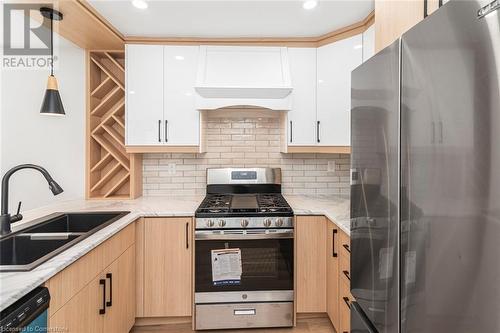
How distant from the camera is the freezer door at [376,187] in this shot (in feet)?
3.36

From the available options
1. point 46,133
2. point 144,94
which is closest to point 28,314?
point 144,94

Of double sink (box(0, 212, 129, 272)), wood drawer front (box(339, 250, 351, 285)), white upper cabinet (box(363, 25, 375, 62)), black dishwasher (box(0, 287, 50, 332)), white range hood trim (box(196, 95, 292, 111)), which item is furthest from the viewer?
white range hood trim (box(196, 95, 292, 111))

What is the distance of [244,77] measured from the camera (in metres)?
2.65

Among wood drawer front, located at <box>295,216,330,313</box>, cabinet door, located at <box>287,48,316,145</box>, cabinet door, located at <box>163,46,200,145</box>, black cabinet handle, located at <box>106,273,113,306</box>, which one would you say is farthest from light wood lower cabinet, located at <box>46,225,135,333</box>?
cabinet door, located at <box>287,48,316,145</box>

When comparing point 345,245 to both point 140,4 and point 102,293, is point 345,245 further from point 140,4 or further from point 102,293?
point 140,4

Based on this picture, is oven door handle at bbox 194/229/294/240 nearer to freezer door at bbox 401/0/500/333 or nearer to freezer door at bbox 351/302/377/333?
freezer door at bbox 351/302/377/333

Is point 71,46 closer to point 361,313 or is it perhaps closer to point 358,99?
point 358,99

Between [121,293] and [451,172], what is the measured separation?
206 cm

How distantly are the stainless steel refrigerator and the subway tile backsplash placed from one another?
6.19 ft

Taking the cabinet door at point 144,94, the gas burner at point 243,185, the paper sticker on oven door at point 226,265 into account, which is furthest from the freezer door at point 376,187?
the cabinet door at point 144,94

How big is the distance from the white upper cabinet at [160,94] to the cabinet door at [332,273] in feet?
4.85

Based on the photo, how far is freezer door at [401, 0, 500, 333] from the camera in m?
0.63

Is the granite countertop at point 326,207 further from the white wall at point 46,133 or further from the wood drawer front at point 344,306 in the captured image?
the white wall at point 46,133

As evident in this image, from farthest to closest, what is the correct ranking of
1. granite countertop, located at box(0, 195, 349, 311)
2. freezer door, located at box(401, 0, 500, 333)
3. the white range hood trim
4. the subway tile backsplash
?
the subway tile backsplash
the white range hood trim
granite countertop, located at box(0, 195, 349, 311)
freezer door, located at box(401, 0, 500, 333)
